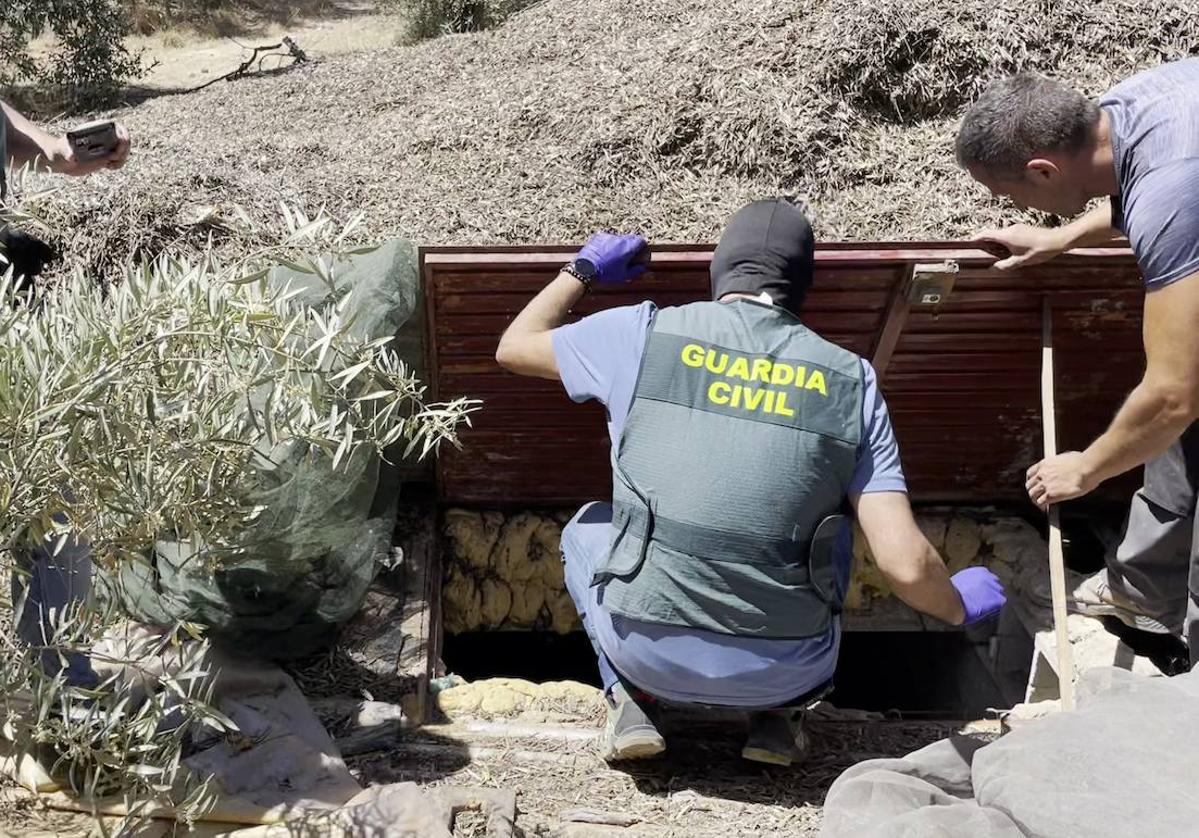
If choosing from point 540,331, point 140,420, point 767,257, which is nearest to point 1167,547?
point 767,257

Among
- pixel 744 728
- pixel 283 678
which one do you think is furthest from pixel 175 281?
pixel 744 728

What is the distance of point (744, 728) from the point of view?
3.62 m

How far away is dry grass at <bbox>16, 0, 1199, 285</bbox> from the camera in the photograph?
4582mm

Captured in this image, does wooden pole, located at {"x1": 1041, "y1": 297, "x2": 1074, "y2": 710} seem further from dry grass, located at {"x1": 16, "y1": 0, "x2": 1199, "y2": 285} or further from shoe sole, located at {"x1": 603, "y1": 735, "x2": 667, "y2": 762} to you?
shoe sole, located at {"x1": 603, "y1": 735, "x2": 667, "y2": 762}

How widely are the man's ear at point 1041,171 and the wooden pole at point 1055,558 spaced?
89 centimetres

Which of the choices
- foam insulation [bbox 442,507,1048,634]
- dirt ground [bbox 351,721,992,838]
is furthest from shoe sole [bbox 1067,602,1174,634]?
dirt ground [bbox 351,721,992,838]

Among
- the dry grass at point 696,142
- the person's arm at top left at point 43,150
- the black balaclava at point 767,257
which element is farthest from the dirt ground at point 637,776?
the dry grass at point 696,142

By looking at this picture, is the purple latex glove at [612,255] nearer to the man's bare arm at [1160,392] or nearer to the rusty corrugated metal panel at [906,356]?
the rusty corrugated metal panel at [906,356]

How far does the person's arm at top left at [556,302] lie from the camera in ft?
10.5

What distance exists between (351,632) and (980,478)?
2.58 meters

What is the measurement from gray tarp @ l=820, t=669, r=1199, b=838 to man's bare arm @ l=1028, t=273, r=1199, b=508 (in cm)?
73

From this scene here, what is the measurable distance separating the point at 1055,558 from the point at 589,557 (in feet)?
4.66

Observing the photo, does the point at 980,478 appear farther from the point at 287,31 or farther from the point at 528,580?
the point at 287,31

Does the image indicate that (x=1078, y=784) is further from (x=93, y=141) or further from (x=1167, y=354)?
(x=93, y=141)
